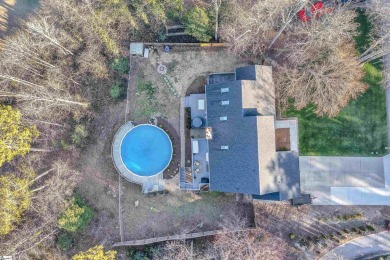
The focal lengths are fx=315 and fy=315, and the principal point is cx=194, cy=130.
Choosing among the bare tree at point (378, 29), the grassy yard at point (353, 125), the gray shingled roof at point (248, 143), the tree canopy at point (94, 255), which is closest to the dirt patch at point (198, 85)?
the gray shingled roof at point (248, 143)

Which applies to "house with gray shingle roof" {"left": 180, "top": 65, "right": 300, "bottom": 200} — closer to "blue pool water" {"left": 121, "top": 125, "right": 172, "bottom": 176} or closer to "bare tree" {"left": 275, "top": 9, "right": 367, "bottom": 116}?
"bare tree" {"left": 275, "top": 9, "right": 367, "bottom": 116}

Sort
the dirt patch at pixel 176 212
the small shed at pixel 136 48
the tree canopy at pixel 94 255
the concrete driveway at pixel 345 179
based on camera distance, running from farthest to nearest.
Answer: the small shed at pixel 136 48 < the dirt patch at pixel 176 212 < the concrete driveway at pixel 345 179 < the tree canopy at pixel 94 255

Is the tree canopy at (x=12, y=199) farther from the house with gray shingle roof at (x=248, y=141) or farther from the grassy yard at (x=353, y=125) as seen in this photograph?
the grassy yard at (x=353, y=125)

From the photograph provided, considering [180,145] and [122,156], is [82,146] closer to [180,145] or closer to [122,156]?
[122,156]

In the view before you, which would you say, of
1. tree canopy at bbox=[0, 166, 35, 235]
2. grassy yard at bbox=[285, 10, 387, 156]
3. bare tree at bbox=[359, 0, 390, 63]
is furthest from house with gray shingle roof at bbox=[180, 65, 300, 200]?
tree canopy at bbox=[0, 166, 35, 235]

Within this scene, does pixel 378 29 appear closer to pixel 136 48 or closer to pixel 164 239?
pixel 136 48

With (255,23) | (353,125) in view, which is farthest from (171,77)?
(353,125)

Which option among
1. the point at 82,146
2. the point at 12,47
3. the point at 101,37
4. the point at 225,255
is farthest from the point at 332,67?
the point at 12,47

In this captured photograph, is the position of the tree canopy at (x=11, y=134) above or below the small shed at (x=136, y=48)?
below
